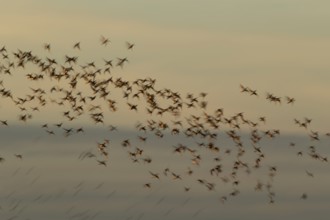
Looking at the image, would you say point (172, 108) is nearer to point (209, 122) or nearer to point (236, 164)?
point (209, 122)

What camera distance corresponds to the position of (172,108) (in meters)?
62.1

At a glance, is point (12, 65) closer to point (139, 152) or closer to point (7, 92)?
point (7, 92)

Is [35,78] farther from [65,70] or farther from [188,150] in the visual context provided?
[188,150]

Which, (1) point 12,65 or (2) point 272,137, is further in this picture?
(2) point 272,137

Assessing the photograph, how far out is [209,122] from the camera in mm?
62438

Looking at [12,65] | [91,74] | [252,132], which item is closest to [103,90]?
[91,74]

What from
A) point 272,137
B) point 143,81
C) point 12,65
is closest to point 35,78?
point 12,65

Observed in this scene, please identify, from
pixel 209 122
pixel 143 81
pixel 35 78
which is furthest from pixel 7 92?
pixel 209 122

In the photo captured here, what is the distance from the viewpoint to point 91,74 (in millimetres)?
61344

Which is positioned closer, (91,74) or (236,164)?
(91,74)

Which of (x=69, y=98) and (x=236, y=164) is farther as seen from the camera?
(x=236, y=164)

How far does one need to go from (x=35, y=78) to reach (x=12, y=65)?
1.56m

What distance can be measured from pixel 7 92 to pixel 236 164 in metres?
14.8

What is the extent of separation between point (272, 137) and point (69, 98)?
12662mm
